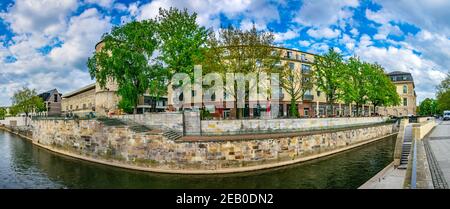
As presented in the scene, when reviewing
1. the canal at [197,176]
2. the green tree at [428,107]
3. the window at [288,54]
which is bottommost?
the canal at [197,176]

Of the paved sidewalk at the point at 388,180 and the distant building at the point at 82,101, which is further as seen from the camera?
the distant building at the point at 82,101

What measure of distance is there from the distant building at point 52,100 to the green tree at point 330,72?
99.0 meters

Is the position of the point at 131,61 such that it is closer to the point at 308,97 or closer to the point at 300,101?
the point at 300,101


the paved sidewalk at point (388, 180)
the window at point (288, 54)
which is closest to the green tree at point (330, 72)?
Result: the window at point (288, 54)

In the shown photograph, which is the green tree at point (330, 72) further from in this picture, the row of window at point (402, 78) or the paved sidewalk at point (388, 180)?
the row of window at point (402, 78)

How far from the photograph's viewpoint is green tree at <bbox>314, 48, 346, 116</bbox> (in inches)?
2078

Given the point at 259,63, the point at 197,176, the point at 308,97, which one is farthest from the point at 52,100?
the point at 197,176

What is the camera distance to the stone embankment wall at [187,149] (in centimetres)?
2361

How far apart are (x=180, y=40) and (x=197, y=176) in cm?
2087

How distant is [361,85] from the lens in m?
59.6

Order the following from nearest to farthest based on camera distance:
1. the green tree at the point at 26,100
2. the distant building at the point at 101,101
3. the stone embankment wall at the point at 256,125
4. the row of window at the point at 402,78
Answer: the stone embankment wall at the point at 256,125
the distant building at the point at 101,101
the green tree at the point at 26,100
the row of window at the point at 402,78
